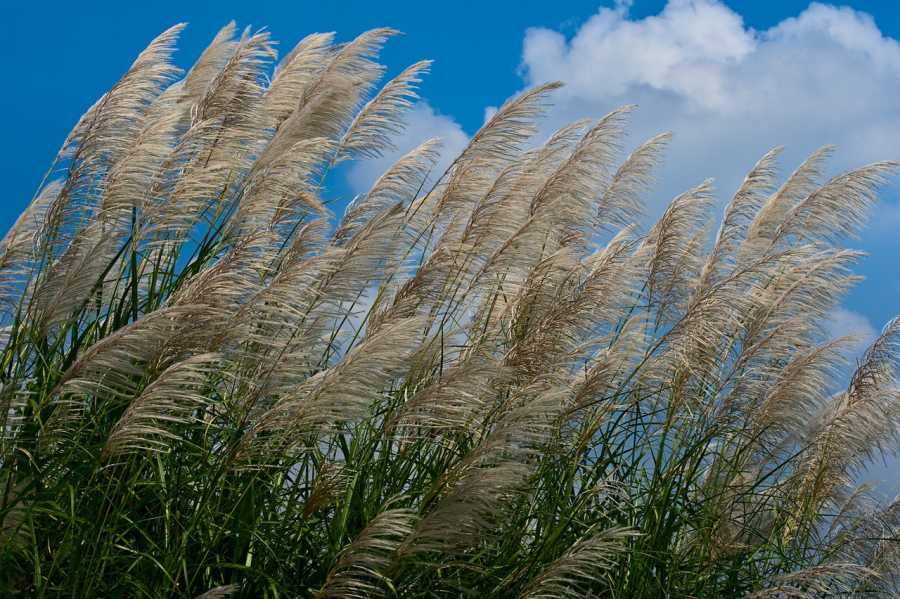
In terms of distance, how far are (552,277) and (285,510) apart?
4.83 ft

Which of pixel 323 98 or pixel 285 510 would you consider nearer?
pixel 285 510

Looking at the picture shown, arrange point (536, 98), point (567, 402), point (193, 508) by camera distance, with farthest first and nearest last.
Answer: point (536, 98) → point (567, 402) → point (193, 508)

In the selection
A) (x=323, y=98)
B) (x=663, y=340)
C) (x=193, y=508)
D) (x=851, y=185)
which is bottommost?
(x=193, y=508)

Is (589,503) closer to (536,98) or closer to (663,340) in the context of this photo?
(663,340)

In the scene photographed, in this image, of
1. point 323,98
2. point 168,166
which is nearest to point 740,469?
point 323,98

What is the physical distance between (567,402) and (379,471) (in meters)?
0.76

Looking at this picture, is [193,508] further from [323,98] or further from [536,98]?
[536,98]

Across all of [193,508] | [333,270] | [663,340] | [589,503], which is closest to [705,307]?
[663,340]

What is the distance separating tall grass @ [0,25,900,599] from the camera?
10.6ft

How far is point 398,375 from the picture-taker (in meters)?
3.59

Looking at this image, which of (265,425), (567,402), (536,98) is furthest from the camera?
(536,98)

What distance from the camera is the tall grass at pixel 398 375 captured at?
322 centimetres

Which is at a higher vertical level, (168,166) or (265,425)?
(168,166)

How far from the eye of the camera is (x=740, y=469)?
488 cm
